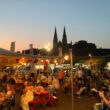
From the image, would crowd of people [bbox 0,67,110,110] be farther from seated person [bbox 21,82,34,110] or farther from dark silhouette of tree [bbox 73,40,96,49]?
dark silhouette of tree [bbox 73,40,96,49]

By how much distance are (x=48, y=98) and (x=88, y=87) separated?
6078 millimetres

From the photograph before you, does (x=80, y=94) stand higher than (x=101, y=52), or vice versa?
(x=101, y=52)

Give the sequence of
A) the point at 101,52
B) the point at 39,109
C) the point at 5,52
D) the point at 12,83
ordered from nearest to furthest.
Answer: the point at 12,83
the point at 39,109
the point at 5,52
the point at 101,52

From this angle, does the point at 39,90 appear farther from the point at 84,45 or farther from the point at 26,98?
the point at 84,45

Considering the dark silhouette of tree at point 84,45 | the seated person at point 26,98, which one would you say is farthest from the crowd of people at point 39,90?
the dark silhouette of tree at point 84,45

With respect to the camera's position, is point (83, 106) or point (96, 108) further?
point (83, 106)

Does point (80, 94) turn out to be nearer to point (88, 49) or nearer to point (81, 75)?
point (81, 75)

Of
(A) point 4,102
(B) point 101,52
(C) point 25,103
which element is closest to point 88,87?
(C) point 25,103

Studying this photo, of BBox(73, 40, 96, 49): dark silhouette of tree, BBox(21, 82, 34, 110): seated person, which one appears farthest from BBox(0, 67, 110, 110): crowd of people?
BBox(73, 40, 96, 49): dark silhouette of tree

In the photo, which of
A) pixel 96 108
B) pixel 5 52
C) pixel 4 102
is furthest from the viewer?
pixel 5 52

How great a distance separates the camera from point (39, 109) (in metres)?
12.8

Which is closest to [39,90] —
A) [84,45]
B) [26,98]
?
[26,98]

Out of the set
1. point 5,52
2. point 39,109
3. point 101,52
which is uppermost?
point 101,52

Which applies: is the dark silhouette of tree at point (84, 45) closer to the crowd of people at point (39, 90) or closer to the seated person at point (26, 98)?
the crowd of people at point (39, 90)
